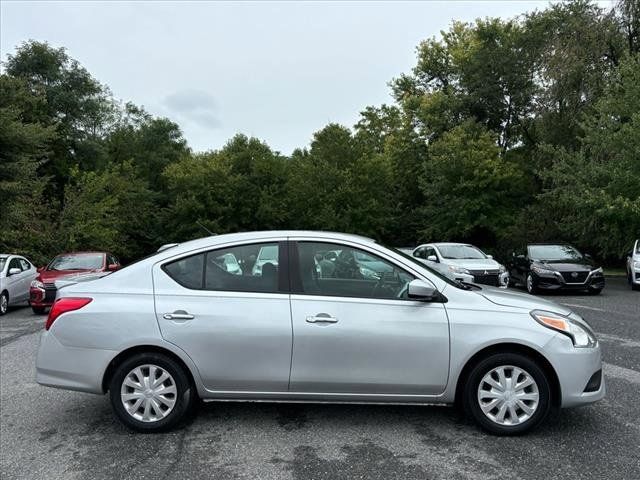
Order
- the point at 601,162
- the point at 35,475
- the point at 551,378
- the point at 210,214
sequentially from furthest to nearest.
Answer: the point at 210,214 < the point at 601,162 < the point at 551,378 < the point at 35,475

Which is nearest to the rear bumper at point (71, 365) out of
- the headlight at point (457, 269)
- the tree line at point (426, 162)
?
the headlight at point (457, 269)

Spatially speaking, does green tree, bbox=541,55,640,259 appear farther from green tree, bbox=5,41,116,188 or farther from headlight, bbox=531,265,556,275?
green tree, bbox=5,41,116,188

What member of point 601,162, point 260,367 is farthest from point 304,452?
point 601,162

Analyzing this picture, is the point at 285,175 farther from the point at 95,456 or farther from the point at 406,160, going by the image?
the point at 95,456

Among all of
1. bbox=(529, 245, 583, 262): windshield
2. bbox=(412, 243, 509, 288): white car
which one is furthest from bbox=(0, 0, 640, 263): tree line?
bbox=(412, 243, 509, 288): white car

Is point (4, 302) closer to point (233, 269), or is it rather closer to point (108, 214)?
point (233, 269)

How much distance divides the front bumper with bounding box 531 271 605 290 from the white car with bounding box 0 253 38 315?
13.6m

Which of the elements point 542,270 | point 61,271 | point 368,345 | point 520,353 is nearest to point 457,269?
point 542,270

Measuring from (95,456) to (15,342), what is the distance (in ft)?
20.5

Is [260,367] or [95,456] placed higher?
[260,367]

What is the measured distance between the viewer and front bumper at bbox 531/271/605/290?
1466 cm

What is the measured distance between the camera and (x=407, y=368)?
4.34 meters

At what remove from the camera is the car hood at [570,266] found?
1479 centimetres

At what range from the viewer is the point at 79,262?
14.0 m
